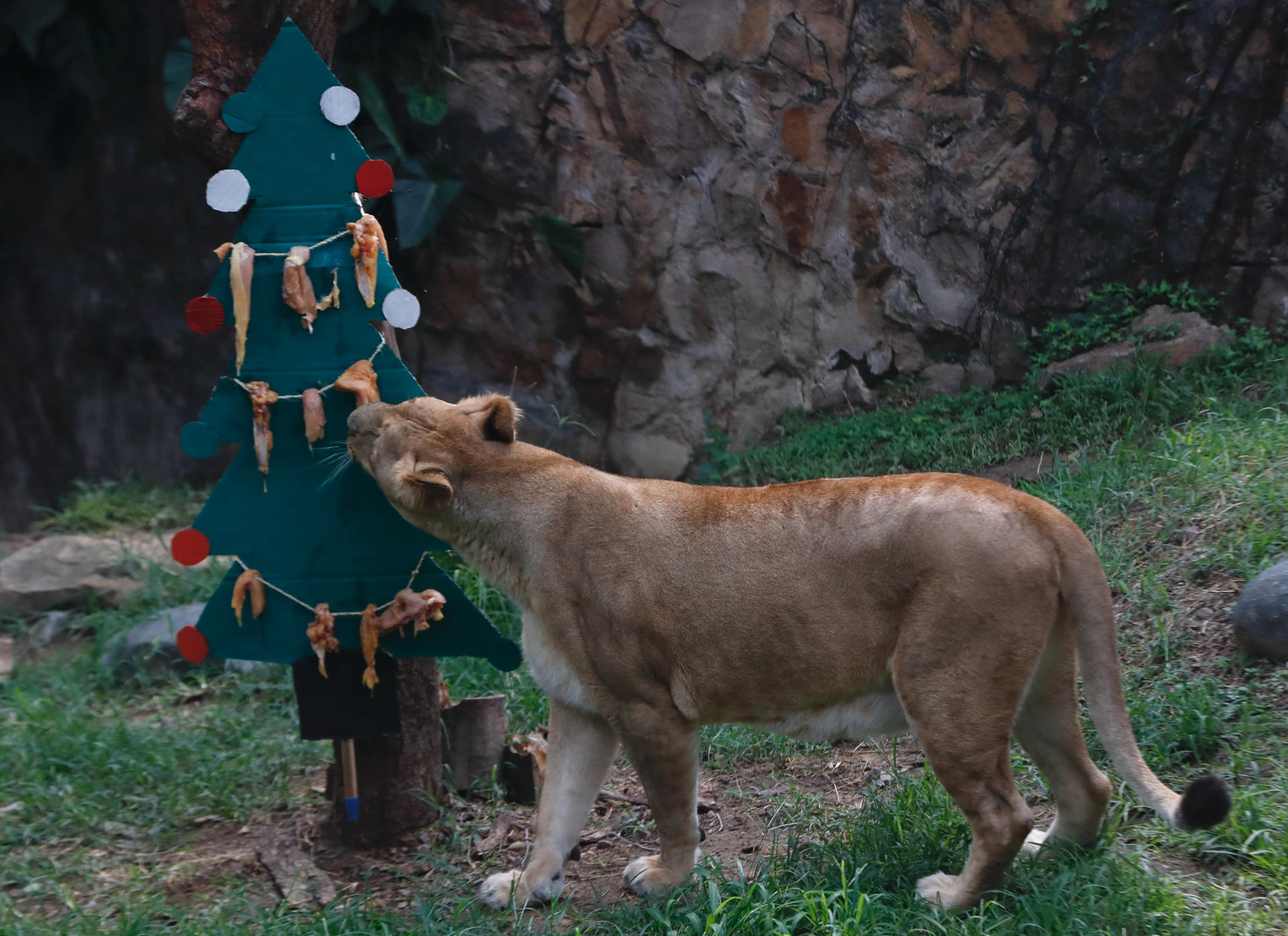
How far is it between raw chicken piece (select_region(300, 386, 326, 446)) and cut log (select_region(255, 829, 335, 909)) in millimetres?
1569

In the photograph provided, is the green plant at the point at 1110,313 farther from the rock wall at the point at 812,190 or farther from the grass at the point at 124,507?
the grass at the point at 124,507

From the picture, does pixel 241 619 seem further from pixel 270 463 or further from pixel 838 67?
pixel 838 67

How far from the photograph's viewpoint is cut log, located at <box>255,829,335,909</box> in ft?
12.6

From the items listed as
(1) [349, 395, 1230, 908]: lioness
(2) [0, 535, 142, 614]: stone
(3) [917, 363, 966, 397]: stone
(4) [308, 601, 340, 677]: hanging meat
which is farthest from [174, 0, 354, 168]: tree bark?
(3) [917, 363, 966, 397]: stone

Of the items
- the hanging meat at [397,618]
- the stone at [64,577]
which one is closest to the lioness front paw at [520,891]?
the hanging meat at [397,618]

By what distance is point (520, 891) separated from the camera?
3699 mm

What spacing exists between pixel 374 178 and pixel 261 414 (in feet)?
2.85

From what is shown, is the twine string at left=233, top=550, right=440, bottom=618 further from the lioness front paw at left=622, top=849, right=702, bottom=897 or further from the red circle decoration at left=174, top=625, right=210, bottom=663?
the lioness front paw at left=622, top=849, right=702, bottom=897

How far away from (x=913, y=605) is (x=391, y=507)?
5.85ft

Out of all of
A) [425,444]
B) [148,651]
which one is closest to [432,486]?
[425,444]

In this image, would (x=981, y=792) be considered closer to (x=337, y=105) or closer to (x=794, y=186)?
(x=337, y=105)

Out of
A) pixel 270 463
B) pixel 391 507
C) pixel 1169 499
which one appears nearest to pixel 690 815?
pixel 391 507

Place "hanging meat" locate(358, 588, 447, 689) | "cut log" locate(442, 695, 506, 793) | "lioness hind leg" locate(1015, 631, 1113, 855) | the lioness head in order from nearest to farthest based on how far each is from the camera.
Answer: "lioness hind leg" locate(1015, 631, 1113, 855) < the lioness head < "hanging meat" locate(358, 588, 447, 689) < "cut log" locate(442, 695, 506, 793)

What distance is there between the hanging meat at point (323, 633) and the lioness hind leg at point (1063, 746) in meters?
2.27
